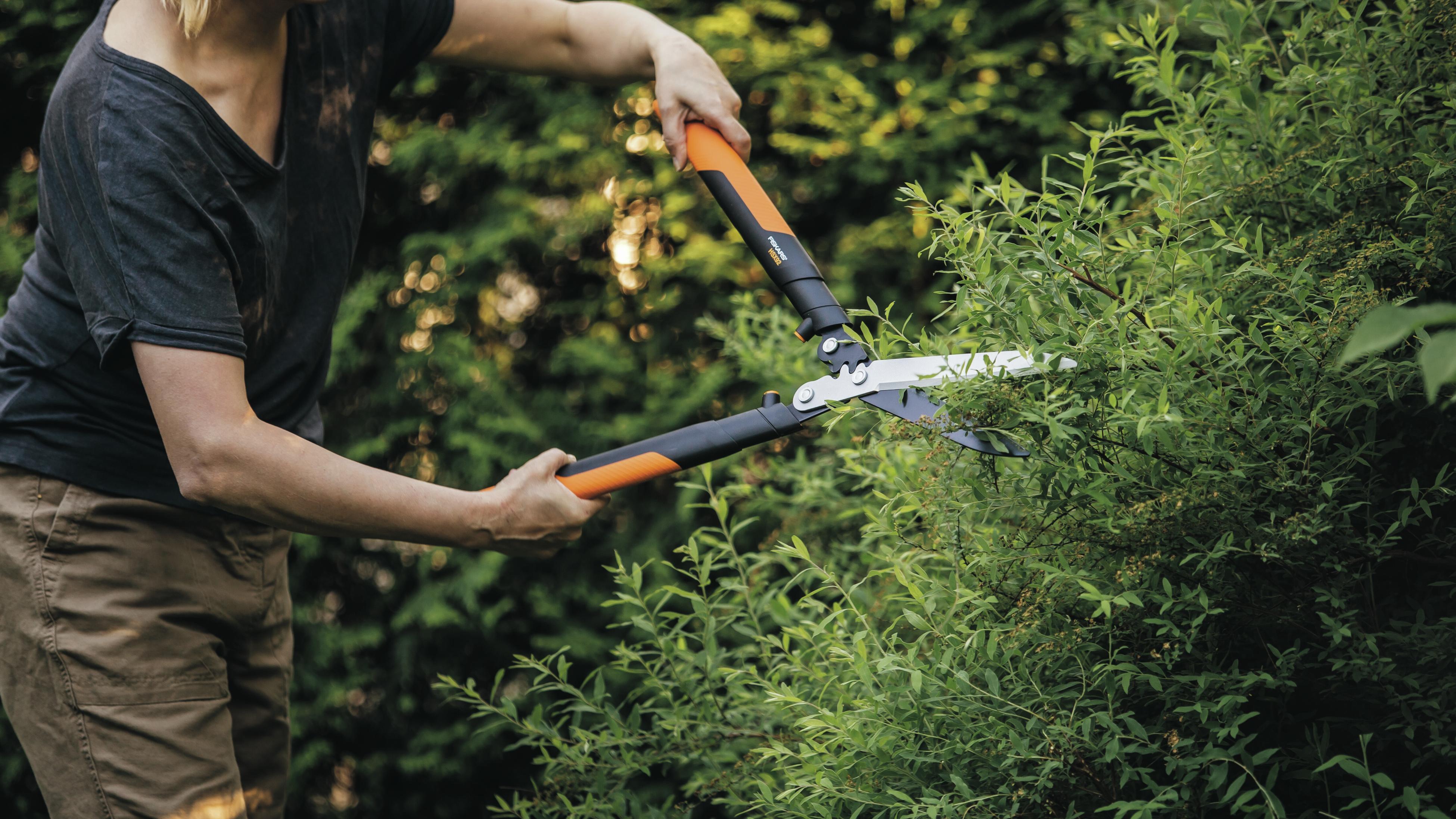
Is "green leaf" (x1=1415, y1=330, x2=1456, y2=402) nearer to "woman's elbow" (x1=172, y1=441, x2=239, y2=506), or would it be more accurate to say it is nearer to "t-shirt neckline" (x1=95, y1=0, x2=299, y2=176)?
"woman's elbow" (x1=172, y1=441, x2=239, y2=506)

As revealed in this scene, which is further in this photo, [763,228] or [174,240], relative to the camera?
[763,228]

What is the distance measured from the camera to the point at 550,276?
322cm

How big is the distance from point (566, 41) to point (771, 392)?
0.96 meters

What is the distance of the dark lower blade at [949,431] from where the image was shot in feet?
3.96

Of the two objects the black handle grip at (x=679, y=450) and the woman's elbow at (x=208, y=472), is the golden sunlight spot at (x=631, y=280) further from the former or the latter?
the woman's elbow at (x=208, y=472)

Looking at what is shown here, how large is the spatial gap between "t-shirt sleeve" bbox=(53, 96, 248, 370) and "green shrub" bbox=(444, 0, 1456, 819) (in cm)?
74

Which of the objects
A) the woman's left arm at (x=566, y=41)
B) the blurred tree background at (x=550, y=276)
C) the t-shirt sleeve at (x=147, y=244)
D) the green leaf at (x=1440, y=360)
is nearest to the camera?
the green leaf at (x=1440, y=360)

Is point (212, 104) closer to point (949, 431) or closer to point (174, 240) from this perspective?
point (174, 240)

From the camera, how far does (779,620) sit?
171 cm

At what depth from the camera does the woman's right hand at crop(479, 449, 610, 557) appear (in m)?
1.55

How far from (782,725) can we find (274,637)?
973 millimetres

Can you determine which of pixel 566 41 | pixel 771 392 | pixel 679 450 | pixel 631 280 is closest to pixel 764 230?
pixel 771 392

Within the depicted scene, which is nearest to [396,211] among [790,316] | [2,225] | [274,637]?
[2,225]

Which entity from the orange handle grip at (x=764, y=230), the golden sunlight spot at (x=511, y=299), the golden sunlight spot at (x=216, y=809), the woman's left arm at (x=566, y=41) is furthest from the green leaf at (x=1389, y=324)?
the golden sunlight spot at (x=511, y=299)
